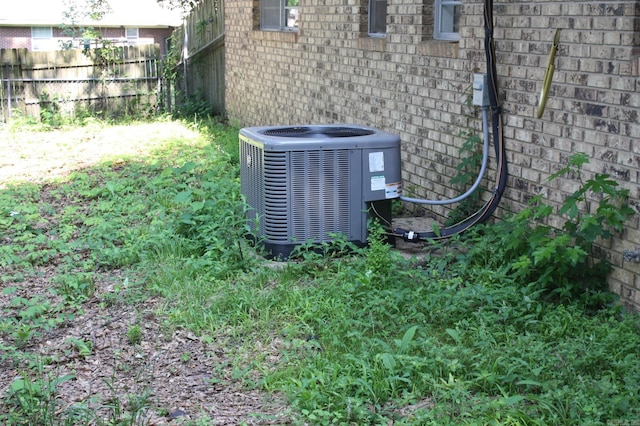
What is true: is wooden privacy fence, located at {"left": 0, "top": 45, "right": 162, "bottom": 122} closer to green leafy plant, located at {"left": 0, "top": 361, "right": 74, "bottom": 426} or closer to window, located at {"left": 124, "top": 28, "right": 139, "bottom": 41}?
green leafy plant, located at {"left": 0, "top": 361, "right": 74, "bottom": 426}

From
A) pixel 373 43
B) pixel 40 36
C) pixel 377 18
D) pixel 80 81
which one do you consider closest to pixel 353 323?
pixel 373 43

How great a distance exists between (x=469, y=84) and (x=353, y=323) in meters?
2.69

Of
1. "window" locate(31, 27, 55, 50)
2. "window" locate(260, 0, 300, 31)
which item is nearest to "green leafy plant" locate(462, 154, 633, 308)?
"window" locate(260, 0, 300, 31)

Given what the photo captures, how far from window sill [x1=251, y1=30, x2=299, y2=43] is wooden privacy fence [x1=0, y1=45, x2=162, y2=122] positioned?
464 centimetres

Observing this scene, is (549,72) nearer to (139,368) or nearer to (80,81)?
(139,368)

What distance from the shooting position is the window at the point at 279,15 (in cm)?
1167

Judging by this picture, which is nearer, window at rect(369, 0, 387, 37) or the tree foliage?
window at rect(369, 0, 387, 37)

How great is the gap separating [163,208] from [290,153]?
264cm

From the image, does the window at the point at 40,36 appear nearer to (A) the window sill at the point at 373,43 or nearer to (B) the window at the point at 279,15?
(B) the window at the point at 279,15

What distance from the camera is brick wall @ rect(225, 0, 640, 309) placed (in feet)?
17.3

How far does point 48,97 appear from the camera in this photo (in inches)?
622

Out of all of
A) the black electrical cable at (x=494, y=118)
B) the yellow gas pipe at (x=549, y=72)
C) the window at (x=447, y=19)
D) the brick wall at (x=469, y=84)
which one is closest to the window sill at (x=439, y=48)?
the brick wall at (x=469, y=84)

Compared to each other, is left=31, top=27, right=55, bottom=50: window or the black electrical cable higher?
left=31, top=27, right=55, bottom=50: window

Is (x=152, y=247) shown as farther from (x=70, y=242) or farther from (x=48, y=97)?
(x=48, y=97)
